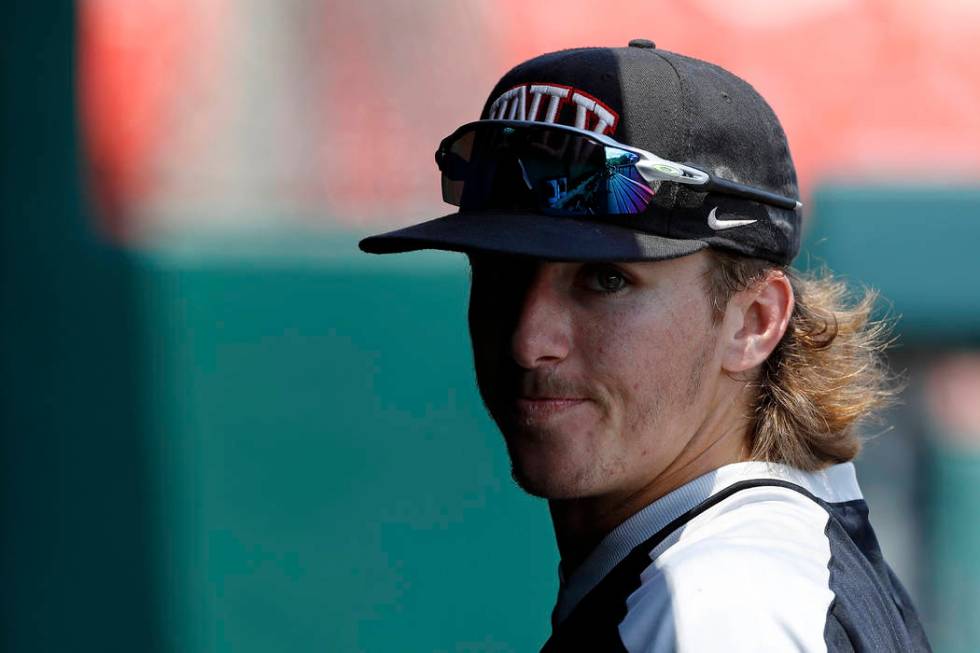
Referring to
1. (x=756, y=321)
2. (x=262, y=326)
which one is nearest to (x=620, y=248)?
(x=756, y=321)

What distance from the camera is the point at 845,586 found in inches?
56.7

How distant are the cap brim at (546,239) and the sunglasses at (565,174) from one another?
0.03 m

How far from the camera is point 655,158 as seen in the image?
65.1 inches

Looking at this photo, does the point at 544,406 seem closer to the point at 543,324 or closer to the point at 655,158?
the point at 543,324

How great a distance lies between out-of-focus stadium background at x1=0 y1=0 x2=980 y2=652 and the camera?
149 inches

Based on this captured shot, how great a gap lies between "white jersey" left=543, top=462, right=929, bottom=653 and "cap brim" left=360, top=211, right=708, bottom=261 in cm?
36

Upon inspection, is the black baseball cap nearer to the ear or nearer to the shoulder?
the ear

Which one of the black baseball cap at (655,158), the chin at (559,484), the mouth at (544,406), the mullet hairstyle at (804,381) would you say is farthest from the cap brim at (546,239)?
the chin at (559,484)

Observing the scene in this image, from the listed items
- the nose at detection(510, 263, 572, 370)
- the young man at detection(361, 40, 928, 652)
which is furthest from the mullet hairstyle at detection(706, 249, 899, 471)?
the nose at detection(510, 263, 572, 370)

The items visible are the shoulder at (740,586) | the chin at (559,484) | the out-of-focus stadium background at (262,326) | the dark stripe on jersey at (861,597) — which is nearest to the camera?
the shoulder at (740,586)

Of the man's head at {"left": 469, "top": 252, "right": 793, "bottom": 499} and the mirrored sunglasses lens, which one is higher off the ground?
the mirrored sunglasses lens

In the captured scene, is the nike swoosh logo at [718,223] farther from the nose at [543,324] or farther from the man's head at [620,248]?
the nose at [543,324]

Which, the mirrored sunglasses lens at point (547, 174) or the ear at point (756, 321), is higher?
the mirrored sunglasses lens at point (547, 174)

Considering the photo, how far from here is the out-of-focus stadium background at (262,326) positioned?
3789mm
